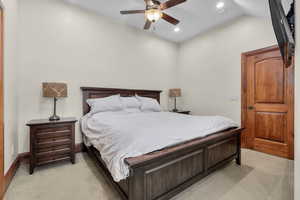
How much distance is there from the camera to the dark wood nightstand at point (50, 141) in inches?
84.4

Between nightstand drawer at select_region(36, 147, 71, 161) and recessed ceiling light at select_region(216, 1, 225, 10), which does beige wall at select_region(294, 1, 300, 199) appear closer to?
recessed ceiling light at select_region(216, 1, 225, 10)

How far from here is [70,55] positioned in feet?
9.77

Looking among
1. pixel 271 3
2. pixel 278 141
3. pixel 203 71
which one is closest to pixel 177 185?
pixel 271 3

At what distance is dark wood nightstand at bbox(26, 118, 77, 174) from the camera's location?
2.14 m

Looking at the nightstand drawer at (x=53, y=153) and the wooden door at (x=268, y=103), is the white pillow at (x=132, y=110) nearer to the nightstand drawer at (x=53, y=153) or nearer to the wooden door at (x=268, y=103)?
the nightstand drawer at (x=53, y=153)

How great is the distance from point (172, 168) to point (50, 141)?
1.98 meters

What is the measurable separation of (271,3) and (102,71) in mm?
3077

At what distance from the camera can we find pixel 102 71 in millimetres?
3389

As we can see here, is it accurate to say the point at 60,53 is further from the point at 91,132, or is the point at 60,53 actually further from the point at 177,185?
the point at 177,185

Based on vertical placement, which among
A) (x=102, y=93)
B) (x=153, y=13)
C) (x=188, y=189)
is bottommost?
(x=188, y=189)

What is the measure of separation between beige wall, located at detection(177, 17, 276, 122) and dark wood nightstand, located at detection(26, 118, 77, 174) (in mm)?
3420

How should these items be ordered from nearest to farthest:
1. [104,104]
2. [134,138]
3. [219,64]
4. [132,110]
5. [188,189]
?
1. [134,138]
2. [188,189]
3. [104,104]
4. [132,110]
5. [219,64]

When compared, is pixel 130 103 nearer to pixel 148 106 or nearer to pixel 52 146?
pixel 148 106

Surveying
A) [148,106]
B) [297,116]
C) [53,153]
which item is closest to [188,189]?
[297,116]
